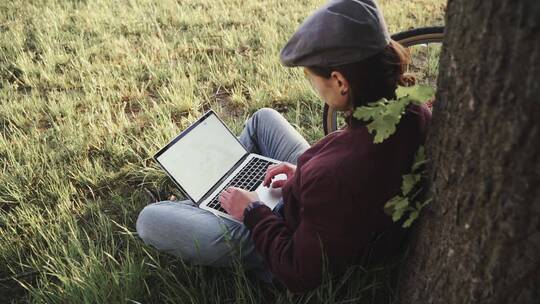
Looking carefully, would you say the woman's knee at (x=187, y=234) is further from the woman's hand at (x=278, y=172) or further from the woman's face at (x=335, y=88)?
the woman's face at (x=335, y=88)

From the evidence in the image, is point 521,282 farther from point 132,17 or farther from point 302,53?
point 132,17

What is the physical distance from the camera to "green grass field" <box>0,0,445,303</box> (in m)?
2.03

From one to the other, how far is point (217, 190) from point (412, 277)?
1186mm

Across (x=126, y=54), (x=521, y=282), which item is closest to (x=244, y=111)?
(x=126, y=54)

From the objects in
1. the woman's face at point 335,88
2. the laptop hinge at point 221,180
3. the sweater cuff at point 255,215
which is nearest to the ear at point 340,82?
the woman's face at point 335,88

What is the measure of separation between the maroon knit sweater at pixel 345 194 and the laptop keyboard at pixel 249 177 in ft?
2.50

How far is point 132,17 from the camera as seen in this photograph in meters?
5.80

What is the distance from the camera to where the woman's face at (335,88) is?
4.98 ft

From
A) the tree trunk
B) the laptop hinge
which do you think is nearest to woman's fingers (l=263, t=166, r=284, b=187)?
the laptop hinge

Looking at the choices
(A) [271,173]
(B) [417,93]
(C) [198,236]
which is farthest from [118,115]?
(B) [417,93]

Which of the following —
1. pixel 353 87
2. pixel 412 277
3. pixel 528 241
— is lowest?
pixel 412 277

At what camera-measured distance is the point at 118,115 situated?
370 centimetres

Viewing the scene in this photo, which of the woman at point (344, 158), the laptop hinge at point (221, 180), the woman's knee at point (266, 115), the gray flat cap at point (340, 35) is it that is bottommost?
the laptop hinge at point (221, 180)

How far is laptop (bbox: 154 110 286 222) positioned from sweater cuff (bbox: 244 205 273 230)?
1.14 ft
